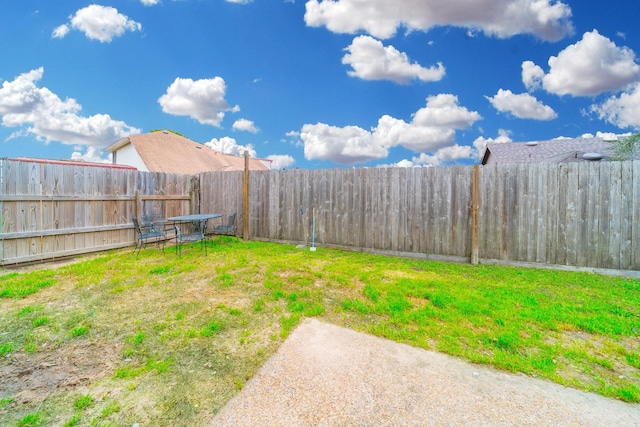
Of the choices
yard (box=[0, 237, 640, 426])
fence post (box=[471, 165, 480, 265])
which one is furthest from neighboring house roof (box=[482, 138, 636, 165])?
yard (box=[0, 237, 640, 426])

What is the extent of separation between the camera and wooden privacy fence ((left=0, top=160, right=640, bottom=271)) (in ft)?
17.3

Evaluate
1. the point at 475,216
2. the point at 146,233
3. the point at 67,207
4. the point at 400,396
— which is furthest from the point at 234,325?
the point at 67,207

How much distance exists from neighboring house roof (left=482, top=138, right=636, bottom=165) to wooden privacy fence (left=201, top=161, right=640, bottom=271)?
8225 millimetres

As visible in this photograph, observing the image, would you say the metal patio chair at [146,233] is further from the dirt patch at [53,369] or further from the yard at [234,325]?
the dirt patch at [53,369]

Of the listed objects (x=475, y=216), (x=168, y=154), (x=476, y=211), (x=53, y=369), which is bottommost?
(x=53, y=369)

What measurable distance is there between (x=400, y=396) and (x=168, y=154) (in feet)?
69.6

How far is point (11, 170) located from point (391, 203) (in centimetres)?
790

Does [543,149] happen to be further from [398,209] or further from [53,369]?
[53,369]

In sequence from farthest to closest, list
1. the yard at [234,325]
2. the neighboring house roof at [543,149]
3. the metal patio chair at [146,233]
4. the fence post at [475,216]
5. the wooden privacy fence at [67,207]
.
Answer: the neighboring house roof at [543,149], the metal patio chair at [146,233], the fence post at [475,216], the wooden privacy fence at [67,207], the yard at [234,325]

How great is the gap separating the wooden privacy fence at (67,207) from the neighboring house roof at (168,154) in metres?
11.0

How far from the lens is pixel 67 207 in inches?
256

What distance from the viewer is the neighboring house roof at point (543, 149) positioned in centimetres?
1302

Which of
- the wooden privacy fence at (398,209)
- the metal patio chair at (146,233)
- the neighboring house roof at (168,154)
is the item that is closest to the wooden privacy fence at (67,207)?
the wooden privacy fence at (398,209)

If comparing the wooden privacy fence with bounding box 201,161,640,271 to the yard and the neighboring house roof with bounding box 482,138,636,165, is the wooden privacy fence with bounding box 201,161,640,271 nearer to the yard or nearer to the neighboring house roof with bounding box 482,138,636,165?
the yard
